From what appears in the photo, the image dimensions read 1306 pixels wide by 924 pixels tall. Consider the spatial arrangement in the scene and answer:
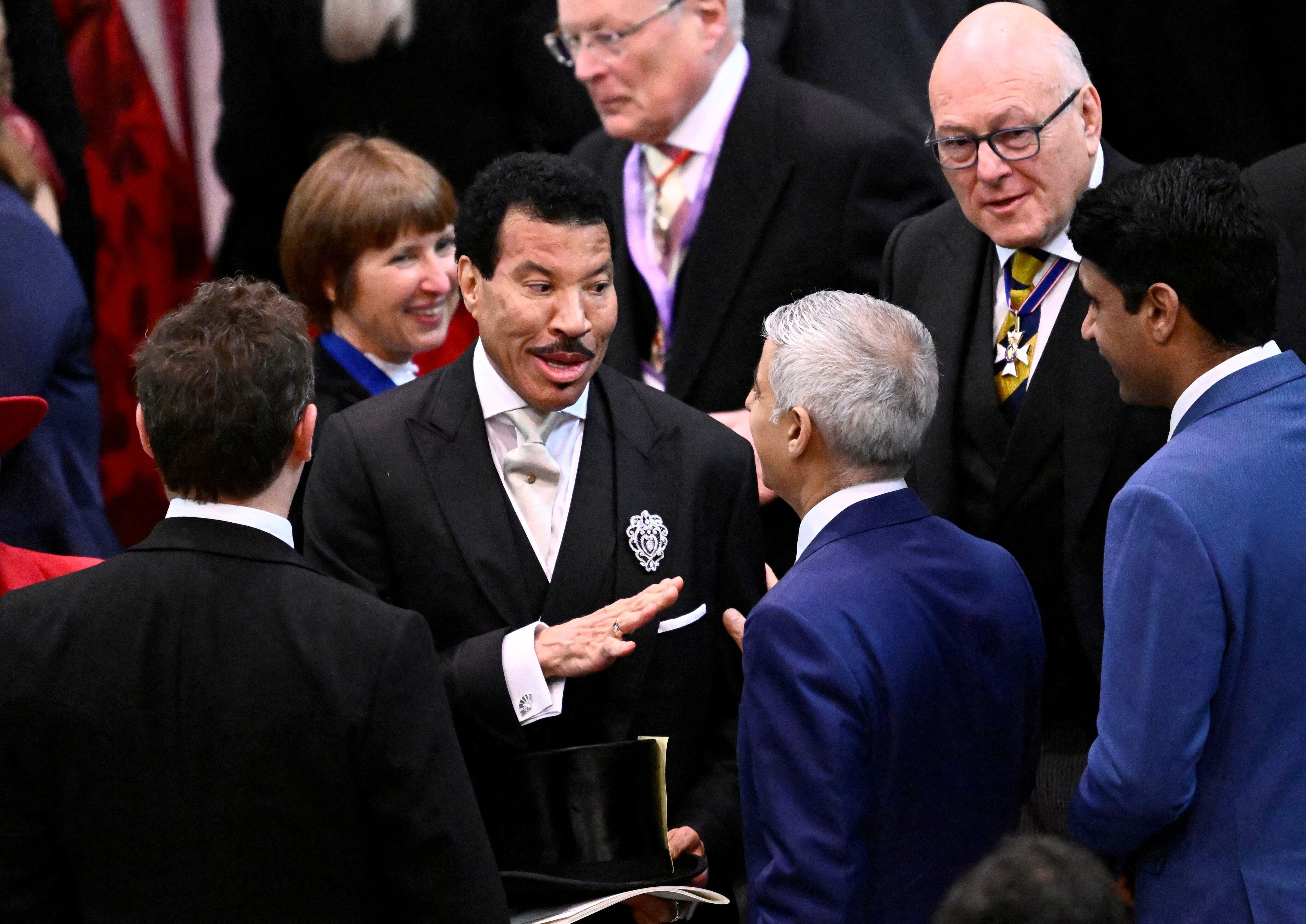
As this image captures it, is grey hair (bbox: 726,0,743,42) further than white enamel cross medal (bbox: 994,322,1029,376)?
Yes

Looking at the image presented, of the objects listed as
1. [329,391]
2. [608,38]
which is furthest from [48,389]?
[608,38]

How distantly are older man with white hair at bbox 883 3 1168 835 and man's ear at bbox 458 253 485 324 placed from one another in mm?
944

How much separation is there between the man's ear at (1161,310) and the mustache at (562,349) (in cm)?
89

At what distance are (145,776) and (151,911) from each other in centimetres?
17

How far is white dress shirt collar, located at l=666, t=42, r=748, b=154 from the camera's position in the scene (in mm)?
3699

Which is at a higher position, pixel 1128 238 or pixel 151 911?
pixel 1128 238

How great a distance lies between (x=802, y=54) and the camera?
419cm

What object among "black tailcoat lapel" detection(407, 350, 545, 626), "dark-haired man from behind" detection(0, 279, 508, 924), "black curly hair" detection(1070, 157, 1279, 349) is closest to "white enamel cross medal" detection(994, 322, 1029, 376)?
"black curly hair" detection(1070, 157, 1279, 349)

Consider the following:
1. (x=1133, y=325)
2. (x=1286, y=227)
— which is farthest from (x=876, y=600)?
(x=1286, y=227)

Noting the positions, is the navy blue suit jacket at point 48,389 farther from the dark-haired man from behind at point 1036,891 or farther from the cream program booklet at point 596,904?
the dark-haired man from behind at point 1036,891

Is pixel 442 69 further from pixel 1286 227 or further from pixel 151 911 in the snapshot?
pixel 151 911

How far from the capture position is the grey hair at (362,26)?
14.1ft

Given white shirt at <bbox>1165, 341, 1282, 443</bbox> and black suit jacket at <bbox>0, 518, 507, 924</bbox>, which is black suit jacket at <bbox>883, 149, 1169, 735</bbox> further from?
black suit jacket at <bbox>0, 518, 507, 924</bbox>

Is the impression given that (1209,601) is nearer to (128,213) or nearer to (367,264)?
(367,264)
